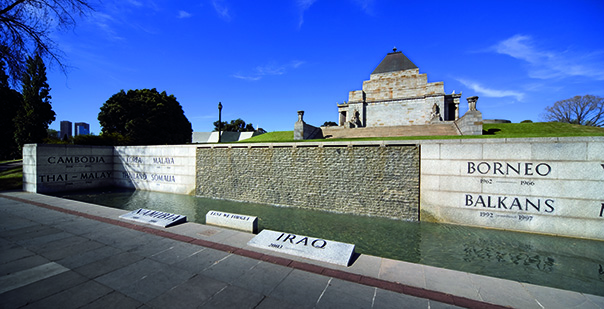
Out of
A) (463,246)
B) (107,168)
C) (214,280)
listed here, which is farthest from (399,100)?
(107,168)

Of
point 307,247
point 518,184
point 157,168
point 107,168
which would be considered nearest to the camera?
point 307,247

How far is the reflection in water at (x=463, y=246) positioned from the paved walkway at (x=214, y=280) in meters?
2.28

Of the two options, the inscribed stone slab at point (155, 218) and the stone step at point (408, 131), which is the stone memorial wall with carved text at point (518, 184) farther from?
the stone step at point (408, 131)

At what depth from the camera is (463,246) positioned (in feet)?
26.8

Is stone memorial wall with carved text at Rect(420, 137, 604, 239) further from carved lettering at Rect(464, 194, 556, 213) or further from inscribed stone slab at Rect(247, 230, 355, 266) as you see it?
inscribed stone slab at Rect(247, 230, 355, 266)

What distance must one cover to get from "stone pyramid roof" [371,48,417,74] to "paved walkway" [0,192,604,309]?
121 ft

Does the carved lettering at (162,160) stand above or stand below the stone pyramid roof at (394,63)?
below

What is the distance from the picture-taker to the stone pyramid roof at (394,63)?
117 feet

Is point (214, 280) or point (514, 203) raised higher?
point (514, 203)

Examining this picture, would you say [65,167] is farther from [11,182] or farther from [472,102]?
[472,102]

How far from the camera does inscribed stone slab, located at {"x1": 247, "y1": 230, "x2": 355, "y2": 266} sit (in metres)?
5.42

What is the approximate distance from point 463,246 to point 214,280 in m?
8.33

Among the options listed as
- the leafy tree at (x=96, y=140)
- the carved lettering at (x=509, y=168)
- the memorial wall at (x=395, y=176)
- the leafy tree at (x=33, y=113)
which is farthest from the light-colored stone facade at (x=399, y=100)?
the leafy tree at (x=33, y=113)

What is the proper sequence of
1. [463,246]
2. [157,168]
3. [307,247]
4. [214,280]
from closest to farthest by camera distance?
[214,280] < [307,247] < [463,246] < [157,168]
